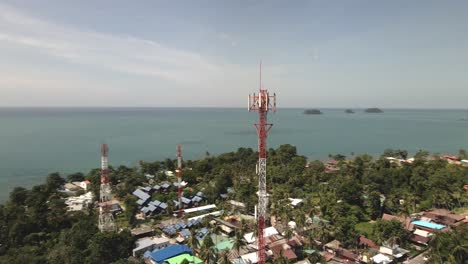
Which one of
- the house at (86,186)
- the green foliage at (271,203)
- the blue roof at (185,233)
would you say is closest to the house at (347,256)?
the green foliage at (271,203)

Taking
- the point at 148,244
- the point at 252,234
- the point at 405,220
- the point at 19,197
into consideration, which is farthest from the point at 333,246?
the point at 19,197

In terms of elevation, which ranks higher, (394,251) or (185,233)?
(394,251)

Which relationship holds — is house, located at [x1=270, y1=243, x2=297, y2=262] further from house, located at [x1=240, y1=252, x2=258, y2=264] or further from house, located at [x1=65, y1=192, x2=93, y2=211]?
house, located at [x1=65, y1=192, x2=93, y2=211]

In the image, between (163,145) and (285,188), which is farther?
(163,145)

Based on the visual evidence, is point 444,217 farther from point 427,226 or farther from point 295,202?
point 295,202

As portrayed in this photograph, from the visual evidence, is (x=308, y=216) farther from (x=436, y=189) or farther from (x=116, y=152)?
(x=116, y=152)

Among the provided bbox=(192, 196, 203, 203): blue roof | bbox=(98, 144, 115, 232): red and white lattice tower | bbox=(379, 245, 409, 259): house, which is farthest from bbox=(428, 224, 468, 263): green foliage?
bbox=(98, 144, 115, 232): red and white lattice tower

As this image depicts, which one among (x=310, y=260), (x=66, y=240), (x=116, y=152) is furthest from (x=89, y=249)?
(x=116, y=152)
